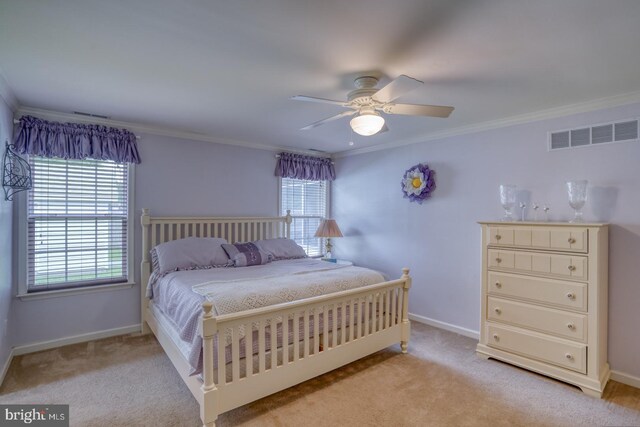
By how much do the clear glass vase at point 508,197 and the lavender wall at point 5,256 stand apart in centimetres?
433

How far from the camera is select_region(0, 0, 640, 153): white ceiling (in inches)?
60.6

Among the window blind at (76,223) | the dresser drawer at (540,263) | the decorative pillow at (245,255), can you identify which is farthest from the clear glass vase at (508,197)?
the window blind at (76,223)

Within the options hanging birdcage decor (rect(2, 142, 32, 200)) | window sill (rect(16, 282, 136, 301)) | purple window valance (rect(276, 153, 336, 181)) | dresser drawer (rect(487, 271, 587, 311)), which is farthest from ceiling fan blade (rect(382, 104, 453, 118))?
window sill (rect(16, 282, 136, 301))

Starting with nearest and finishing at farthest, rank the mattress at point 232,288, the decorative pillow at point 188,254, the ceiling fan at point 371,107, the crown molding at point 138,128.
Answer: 1. the ceiling fan at point 371,107
2. the mattress at point 232,288
3. the crown molding at point 138,128
4. the decorative pillow at point 188,254

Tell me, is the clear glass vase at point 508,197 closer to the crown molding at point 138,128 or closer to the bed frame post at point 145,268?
the crown molding at point 138,128

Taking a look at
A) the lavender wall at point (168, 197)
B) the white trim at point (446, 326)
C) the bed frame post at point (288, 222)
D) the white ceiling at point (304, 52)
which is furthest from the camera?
the bed frame post at point (288, 222)

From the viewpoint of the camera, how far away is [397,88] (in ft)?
6.36

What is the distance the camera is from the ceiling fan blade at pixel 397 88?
5.94 ft

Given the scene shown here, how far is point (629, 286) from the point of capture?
2.65 metres

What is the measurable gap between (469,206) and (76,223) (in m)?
4.21

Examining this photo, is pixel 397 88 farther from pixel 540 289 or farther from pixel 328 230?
pixel 328 230

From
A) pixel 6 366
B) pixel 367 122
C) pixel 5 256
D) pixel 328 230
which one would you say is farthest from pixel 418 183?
pixel 6 366

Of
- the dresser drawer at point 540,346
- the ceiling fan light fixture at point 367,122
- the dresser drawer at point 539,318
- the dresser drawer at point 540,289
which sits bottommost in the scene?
the dresser drawer at point 540,346

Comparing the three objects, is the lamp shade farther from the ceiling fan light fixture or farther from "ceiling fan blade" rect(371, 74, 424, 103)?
"ceiling fan blade" rect(371, 74, 424, 103)
